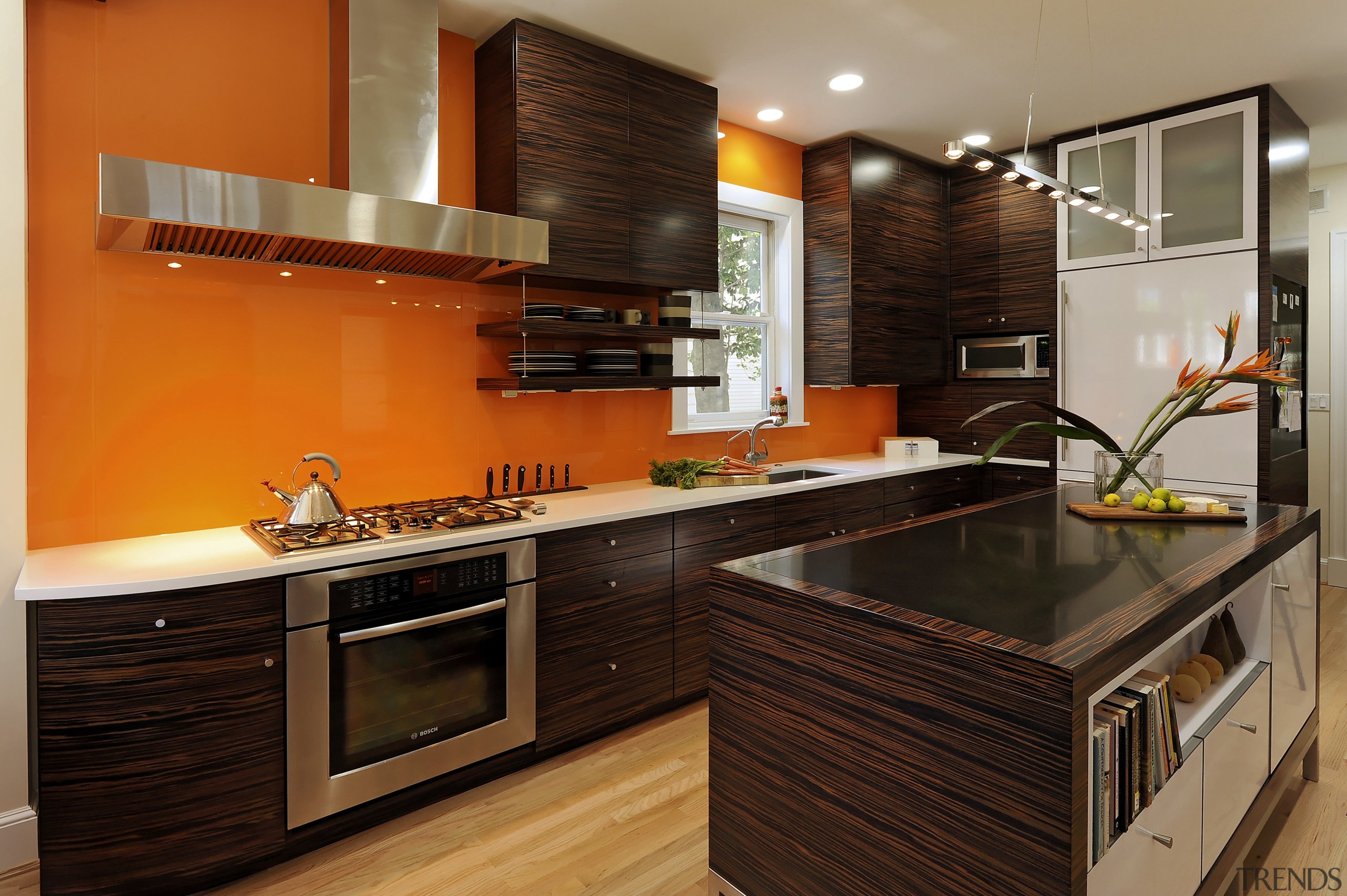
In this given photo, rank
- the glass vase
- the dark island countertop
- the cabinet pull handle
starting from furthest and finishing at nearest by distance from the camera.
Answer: the glass vase
the cabinet pull handle
the dark island countertop

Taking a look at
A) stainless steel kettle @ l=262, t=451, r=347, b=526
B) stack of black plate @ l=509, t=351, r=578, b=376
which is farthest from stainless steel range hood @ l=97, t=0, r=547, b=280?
stainless steel kettle @ l=262, t=451, r=347, b=526

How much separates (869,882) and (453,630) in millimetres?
1459

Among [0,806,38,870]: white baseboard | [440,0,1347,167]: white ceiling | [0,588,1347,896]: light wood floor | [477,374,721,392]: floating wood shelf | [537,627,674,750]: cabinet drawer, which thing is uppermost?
[440,0,1347,167]: white ceiling

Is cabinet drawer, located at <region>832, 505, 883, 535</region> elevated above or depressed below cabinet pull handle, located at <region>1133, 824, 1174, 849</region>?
above

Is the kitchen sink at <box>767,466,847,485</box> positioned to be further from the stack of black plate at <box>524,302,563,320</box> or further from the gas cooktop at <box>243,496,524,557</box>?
the gas cooktop at <box>243,496,524,557</box>

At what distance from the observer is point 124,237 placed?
2.08 metres

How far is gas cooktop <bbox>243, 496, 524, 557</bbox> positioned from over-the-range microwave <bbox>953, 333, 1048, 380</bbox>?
337cm

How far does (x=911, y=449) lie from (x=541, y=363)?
2.63m

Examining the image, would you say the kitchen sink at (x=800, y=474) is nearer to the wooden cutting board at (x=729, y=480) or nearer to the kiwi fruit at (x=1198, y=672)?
the wooden cutting board at (x=729, y=480)

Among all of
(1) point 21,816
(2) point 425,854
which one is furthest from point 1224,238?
(1) point 21,816

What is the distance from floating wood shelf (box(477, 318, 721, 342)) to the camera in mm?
2816

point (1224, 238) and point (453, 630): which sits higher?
point (1224, 238)

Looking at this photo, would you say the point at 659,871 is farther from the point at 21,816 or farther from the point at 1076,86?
the point at 1076,86

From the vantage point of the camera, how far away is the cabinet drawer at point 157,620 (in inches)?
69.5
